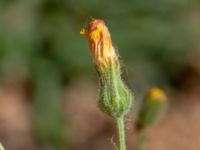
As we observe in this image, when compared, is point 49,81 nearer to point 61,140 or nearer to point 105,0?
point 61,140

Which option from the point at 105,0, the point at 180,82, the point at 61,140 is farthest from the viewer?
the point at 180,82

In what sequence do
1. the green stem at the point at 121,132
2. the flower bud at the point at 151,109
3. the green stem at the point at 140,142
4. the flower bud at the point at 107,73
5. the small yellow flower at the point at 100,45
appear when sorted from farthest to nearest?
1. the flower bud at the point at 151,109
2. the green stem at the point at 140,142
3. the small yellow flower at the point at 100,45
4. the flower bud at the point at 107,73
5. the green stem at the point at 121,132

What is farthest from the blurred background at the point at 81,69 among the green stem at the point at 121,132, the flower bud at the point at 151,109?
the green stem at the point at 121,132

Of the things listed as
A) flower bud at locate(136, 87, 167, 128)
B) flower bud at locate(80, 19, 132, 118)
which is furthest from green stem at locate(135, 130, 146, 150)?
flower bud at locate(80, 19, 132, 118)

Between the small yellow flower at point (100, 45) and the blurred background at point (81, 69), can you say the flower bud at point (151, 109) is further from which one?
the blurred background at point (81, 69)

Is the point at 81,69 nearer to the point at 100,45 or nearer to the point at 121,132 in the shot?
the point at 100,45

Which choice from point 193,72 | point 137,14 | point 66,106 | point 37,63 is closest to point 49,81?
point 37,63

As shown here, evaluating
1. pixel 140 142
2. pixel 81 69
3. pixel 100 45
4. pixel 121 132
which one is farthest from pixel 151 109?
pixel 81 69
